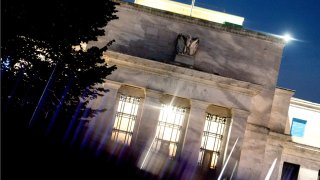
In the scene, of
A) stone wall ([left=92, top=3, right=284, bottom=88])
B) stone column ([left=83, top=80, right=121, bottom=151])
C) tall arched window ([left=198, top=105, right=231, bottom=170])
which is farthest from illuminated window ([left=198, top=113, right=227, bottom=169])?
stone column ([left=83, top=80, right=121, bottom=151])

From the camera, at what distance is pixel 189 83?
1980 cm

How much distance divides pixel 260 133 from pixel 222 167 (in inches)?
120

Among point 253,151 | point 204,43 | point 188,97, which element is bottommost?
point 253,151

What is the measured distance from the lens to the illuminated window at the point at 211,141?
789 inches

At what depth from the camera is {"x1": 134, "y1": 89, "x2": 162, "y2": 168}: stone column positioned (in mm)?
19172

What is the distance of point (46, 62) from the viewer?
1292cm

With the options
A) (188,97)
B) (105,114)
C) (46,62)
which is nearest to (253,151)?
(188,97)

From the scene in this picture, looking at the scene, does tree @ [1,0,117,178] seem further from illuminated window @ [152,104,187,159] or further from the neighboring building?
illuminated window @ [152,104,187,159]

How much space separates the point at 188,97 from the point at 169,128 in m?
1.95

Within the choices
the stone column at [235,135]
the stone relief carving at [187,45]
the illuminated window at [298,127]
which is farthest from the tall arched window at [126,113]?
the illuminated window at [298,127]

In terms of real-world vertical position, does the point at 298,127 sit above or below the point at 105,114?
above

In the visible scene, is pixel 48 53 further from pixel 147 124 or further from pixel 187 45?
pixel 187 45

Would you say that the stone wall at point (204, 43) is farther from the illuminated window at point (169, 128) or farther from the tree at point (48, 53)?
the tree at point (48, 53)

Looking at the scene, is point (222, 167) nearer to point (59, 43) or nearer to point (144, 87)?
point (144, 87)
